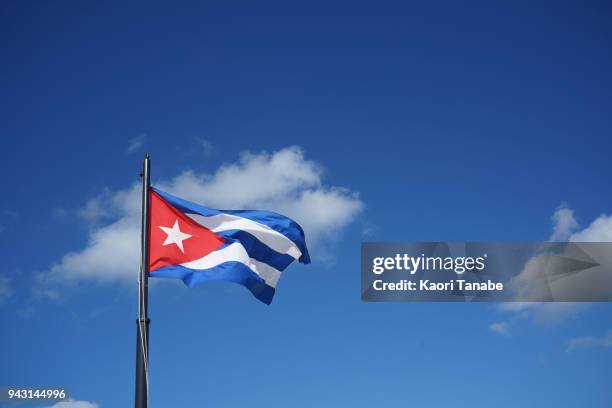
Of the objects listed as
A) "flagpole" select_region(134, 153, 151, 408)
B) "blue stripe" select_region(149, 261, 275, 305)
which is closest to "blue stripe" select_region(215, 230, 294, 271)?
"blue stripe" select_region(149, 261, 275, 305)

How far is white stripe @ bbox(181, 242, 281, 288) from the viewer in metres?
21.0

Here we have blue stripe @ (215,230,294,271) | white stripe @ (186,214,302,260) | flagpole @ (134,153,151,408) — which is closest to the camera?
flagpole @ (134,153,151,408)

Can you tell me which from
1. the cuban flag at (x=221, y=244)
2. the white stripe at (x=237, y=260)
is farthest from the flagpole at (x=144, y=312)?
the white stripe at (x=237, y=260)

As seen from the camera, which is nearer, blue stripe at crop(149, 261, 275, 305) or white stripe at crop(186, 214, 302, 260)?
blue stripe at crop(149, 261, 275, 305)

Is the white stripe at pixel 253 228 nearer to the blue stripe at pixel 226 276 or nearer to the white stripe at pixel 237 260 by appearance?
the white stripe at pixel 237 260

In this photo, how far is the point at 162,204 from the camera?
67.1 ft

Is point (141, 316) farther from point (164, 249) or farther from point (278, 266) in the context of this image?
point (278, 266)

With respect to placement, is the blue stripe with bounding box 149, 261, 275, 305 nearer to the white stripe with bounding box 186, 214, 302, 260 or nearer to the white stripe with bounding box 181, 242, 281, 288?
the white stripe with bounding box 181, 242, 281, 288

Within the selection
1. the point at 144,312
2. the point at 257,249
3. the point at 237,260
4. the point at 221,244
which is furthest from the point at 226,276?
the point at 144,312

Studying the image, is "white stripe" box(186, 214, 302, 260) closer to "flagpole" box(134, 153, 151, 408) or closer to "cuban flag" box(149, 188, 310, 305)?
"cuban flag" box(149, 188, 310, 305)

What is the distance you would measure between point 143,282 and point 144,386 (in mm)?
2355

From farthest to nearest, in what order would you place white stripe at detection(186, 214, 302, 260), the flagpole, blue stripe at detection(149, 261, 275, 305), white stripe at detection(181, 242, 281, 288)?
white stripe at detection(186, 214, 302, 260), white stripe at detection(181, 242, 281, 288), blue stripe at detection(149, 261, 275, 305), the flagpole

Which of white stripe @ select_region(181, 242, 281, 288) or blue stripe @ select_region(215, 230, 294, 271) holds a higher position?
blue stripe @ select_region(215, 230, 294, 271)

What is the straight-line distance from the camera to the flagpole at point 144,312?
722 inches
